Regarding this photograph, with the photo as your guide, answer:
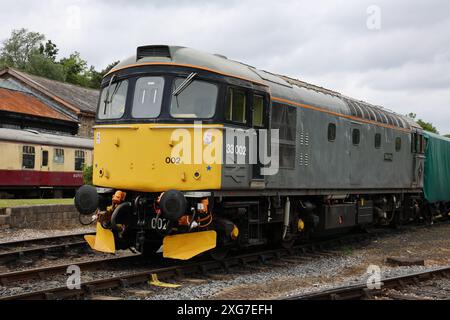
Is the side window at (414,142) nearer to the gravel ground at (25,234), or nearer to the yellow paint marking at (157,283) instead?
the gravel ground at (25,234)

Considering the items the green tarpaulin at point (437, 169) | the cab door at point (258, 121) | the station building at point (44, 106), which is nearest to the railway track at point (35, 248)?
the cab door at point (258, 121)

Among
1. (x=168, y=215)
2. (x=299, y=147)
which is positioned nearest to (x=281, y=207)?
(x=299, y=147)

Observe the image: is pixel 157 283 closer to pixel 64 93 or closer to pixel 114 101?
pixel 114 101

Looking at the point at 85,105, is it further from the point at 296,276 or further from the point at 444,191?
the point at 296,276

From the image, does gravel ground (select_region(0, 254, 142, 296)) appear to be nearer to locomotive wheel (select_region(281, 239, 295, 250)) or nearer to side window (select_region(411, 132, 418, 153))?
locomotive wheel (select_region(281, 239, 295, 250))

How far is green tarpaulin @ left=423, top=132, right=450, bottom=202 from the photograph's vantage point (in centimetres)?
1975

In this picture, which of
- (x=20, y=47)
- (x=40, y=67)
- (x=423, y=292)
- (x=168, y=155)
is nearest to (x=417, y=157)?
(x=423, y=292)

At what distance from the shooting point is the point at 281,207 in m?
11.5

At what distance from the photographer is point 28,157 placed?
82.0 ft

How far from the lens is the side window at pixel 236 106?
31.9ft

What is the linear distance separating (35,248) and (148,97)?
4665 millimetres

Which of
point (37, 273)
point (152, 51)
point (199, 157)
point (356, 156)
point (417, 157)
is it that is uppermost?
point (152, 51)
